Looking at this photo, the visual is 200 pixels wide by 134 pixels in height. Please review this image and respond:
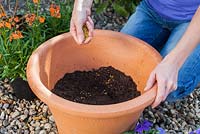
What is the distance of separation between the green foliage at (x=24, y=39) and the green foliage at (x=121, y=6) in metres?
0.30

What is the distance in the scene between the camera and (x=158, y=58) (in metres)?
1.90

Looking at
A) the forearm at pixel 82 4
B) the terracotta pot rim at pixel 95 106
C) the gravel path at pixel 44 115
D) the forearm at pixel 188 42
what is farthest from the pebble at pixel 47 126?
the forearm at pixel 188 42

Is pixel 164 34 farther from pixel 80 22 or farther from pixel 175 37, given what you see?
pixel 80 22

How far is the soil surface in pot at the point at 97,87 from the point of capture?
194 centimetres

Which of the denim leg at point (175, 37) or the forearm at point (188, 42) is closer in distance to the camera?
the forearm at point (188, 42)

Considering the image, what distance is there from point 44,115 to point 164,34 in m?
0.72

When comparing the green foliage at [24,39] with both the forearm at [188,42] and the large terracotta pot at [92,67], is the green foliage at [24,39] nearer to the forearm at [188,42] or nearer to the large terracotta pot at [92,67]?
the large terracotta pot at [92,67]

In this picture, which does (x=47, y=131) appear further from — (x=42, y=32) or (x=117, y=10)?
(x=117, y=10)

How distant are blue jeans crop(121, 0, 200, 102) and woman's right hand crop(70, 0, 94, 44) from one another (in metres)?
0.37

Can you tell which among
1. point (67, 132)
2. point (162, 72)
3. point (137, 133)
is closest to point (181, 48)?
point (162, 72)

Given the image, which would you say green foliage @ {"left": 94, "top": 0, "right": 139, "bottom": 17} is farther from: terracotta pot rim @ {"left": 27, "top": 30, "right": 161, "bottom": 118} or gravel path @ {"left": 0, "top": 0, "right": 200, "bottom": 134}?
terracotta pot rim @ {"left": 27, "top": 30, "right": 161, "bottom": 118}

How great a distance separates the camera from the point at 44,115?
7.49 ft

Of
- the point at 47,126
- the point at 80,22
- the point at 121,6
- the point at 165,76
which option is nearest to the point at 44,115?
the point at 47,126

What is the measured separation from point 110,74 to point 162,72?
1.40 ft
